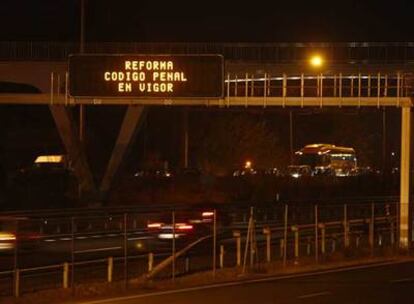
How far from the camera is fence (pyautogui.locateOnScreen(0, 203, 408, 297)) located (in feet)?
68.2

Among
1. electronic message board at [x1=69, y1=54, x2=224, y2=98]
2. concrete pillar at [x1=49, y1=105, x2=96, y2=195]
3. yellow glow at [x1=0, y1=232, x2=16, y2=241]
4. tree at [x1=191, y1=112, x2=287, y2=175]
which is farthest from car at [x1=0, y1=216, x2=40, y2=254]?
tree at [x1=191, y1=112, x2=287, y2=175]

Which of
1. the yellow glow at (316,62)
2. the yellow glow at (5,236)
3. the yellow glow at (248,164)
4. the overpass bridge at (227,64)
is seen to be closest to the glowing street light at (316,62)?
the yellow glow at (316,62)

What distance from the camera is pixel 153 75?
27609 millimetres

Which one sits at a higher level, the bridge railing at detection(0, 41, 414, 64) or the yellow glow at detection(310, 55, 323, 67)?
the bridge railing at detection(0, 41, 414, 64)

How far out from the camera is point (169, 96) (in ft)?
90.9

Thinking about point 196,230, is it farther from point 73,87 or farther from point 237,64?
point 237,64

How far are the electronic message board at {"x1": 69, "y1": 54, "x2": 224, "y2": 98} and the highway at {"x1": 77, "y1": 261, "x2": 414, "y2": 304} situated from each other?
26.8ft

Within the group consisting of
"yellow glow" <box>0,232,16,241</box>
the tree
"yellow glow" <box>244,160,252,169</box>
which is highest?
the tree

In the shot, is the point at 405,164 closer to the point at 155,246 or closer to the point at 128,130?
the point at 155,246

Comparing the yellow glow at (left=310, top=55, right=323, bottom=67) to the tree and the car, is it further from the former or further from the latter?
the car

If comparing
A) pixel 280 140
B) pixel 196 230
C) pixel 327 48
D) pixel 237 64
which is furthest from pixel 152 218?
pixel 280 140

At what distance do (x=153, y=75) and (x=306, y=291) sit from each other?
1143 cm

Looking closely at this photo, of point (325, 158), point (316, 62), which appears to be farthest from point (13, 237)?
point (325, 158)

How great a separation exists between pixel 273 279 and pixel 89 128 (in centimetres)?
6387
